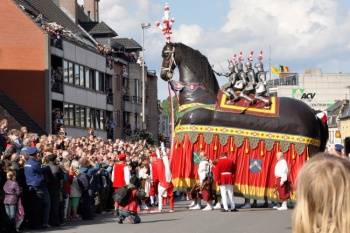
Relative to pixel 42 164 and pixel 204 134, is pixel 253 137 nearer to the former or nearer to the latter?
pixel 204 134

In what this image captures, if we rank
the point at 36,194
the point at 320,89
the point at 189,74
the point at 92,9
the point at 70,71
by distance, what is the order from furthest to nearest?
1. the point at 320,89
2. the point at 92,9
3. the point at 70,71
4. the point at 189,74
5. the point at 36,194

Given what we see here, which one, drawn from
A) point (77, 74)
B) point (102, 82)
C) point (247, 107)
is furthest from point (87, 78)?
point (247, 107)

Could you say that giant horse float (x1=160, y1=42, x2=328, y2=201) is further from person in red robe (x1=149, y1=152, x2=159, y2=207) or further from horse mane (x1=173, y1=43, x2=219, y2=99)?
person in red robe (x1=149, y1=152, x2=159, y2=207)

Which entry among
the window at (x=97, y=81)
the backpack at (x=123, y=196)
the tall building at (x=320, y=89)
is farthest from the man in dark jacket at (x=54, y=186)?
the tall building at (x=320, y=89)

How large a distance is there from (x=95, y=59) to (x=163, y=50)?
3303 cm

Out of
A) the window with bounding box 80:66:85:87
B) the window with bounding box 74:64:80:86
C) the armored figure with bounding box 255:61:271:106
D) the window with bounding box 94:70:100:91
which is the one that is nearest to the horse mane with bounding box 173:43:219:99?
the armored figure with bounding box 255:61:271:106

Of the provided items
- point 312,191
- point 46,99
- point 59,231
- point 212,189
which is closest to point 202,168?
point 212,189

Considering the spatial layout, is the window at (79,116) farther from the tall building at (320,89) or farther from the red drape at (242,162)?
the tall building at (320,89)

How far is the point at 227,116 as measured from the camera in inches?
1025

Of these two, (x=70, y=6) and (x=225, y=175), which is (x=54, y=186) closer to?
(x=225, y=175)

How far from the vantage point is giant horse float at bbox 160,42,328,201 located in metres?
25.9

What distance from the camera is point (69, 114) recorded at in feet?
177

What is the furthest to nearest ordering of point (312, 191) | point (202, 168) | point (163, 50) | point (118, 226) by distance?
1. point (163, 50)
2. point (202, 168)
3. point (118, 226)
4. point (312, 191)

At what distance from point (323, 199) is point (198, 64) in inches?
902
